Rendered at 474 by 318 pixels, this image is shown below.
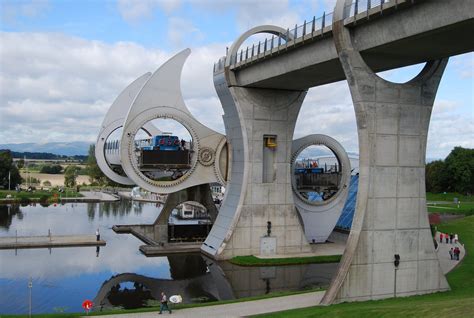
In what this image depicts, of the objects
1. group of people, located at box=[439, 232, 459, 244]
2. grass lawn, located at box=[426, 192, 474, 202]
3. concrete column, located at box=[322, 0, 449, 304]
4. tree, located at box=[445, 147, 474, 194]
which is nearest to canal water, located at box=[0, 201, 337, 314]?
concrete column, located at box=[322, 0, 449, 304]

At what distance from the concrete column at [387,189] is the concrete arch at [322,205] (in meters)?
17.9

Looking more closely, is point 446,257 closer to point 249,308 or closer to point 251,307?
point 251,307

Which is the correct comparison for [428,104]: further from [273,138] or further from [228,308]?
[273,138]

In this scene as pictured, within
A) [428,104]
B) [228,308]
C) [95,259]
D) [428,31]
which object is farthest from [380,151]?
[95,259]

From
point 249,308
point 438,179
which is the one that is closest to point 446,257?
point 249,308

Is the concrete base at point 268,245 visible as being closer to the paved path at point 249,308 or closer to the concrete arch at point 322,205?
the concrete arch at point 322,205

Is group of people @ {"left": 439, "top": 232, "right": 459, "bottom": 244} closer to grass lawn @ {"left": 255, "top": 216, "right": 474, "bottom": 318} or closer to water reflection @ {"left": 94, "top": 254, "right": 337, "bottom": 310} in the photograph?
water reflection @ {"left": 94, "top": 254, "right": 337, "bottom": 310}

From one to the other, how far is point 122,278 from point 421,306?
17732mm

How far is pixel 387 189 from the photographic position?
24.2 metres

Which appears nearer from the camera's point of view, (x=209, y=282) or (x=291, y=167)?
(x=209, y=282)

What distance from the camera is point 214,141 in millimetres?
41938

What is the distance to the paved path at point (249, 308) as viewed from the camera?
2175 centimetres

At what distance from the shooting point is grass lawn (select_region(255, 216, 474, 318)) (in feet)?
60.0

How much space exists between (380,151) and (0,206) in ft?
211
